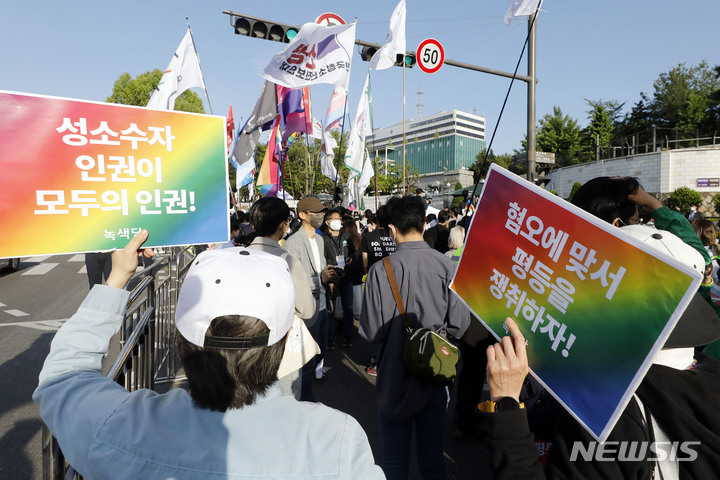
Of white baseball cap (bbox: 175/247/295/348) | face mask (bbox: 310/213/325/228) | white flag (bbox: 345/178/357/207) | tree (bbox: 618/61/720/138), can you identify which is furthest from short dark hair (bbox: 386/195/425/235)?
tree (bbox: 618/61/720/138)

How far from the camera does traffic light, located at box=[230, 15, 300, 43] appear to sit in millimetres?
7848

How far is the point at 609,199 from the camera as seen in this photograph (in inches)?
89.2

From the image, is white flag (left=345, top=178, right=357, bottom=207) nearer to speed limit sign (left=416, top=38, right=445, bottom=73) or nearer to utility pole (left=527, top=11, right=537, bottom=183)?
speed limit sign (left=416, top=38, right=445, bottom=73)

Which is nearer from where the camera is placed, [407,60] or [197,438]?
[197,438]

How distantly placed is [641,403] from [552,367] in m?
0.25

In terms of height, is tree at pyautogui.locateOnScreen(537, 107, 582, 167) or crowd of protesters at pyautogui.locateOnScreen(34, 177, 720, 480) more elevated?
tree at pyautogui.locateOnScreen(537, 107, 582, 167)

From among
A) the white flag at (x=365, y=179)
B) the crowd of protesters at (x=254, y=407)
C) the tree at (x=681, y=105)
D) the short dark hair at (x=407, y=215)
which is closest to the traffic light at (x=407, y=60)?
the white flag at (x=365, y=179)

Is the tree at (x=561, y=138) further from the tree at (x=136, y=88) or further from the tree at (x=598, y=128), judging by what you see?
the tree at (x=136, y=88)

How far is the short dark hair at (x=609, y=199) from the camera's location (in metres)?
2.26

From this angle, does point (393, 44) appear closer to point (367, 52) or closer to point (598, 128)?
point (367, 52)

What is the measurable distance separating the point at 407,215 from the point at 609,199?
3.88 feet

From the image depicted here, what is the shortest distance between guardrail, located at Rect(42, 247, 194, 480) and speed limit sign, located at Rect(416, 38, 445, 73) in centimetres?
562

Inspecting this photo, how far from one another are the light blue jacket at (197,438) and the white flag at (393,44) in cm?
807

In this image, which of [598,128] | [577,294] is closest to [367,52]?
[577,294]
